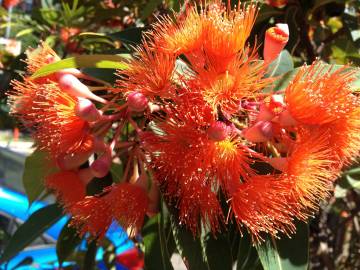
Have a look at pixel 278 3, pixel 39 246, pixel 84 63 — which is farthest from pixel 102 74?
pixel 39 246

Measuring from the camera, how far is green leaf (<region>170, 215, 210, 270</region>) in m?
0.95

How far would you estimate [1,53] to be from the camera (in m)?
2.60

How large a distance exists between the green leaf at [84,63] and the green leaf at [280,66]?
29cm

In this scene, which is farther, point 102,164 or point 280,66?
point 280,66

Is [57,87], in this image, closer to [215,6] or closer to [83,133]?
[83,133]

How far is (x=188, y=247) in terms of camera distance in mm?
963

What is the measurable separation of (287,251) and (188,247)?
192mm

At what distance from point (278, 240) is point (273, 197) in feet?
0.67

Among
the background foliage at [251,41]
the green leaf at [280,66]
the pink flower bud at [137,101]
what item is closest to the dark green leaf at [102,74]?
the background foliage at [251,41]

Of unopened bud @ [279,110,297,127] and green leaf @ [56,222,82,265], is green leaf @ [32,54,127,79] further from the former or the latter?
green leaf @ [56,222,82,265]

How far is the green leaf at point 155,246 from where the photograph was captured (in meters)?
1.07

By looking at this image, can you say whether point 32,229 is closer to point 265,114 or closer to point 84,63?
point 84,63

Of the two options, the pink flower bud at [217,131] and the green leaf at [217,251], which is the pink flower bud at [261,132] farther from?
the green leaf at [217,251]

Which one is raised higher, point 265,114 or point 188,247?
point 265,114
